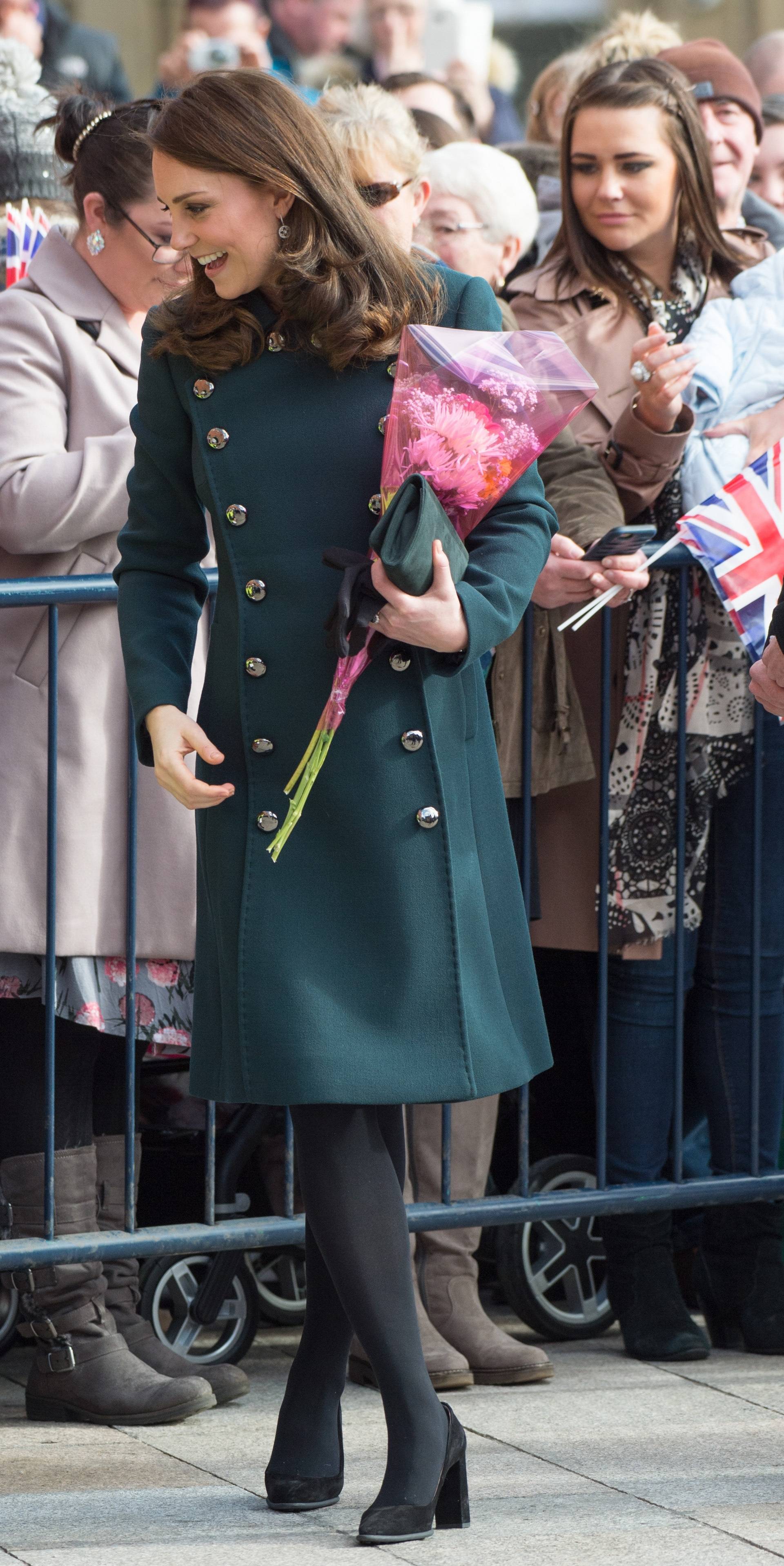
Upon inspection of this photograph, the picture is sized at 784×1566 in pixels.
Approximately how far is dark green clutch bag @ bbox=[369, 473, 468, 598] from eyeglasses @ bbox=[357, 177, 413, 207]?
124 centimetres

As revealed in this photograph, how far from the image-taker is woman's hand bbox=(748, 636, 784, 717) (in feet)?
10.2

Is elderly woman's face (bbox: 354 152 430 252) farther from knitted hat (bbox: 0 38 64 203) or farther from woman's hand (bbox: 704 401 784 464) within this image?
knitted hat (bbox: 0 38 64 203)

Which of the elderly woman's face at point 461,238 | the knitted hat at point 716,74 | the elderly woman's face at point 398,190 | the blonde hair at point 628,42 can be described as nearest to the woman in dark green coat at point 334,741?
the elderly woman's face at point 398,190

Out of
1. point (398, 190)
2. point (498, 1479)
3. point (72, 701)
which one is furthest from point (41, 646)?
point (498, 1479)

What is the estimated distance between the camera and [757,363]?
395 cm

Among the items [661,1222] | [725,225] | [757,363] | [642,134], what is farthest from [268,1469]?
[725,225]

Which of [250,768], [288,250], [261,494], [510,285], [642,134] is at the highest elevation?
[642,134]

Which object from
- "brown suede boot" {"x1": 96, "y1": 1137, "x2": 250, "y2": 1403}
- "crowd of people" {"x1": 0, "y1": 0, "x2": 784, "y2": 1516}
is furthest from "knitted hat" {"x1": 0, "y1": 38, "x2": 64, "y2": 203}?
"brown suede boot" {"x1": 96, "y1": 1137, "x2": 250, "y2": 1403}

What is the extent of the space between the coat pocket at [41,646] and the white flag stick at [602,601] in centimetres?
83

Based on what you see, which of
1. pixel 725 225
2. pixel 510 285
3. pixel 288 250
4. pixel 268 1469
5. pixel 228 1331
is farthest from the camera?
pixel 725 225

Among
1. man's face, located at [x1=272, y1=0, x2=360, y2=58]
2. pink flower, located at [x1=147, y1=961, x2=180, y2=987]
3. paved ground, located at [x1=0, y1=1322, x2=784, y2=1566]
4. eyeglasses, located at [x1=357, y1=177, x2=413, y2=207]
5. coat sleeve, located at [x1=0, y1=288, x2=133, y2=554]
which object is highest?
man's face, located at [x1=272, y1=0, x2=360, y2=58]

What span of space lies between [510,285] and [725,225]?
0.84 meters

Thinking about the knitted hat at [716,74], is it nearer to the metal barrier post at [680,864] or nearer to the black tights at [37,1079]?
the metal barrier post at [680,864]

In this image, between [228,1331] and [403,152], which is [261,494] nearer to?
[403,152]
